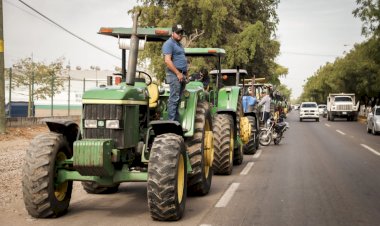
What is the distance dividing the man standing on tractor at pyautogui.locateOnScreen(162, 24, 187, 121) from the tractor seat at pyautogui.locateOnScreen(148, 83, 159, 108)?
22 cm

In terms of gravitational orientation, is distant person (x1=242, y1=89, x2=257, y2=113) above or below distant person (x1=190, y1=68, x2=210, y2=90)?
below

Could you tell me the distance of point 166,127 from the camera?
7.50 meters

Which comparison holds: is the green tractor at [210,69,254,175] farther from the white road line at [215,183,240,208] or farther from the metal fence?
the metal fence

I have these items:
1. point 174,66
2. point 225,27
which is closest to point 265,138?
point 174,66

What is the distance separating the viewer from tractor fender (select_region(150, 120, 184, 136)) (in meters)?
7.28

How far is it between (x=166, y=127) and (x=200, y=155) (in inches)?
42.0

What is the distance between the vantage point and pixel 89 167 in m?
6.57

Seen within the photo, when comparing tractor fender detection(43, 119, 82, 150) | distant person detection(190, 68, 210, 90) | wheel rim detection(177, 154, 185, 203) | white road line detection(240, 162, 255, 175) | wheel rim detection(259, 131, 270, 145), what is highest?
distant person detection(190, 68, 210, 90)

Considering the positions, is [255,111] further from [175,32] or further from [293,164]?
[175,32]

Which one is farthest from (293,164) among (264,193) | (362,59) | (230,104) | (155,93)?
(362,59)

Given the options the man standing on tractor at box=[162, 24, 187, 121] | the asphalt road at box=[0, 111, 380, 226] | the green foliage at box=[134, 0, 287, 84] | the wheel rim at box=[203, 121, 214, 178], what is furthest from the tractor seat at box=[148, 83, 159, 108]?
the green foliage at box=[134, 0, 287, 84]

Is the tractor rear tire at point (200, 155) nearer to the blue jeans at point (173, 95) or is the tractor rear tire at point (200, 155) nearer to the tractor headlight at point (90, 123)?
the blue jeans at point (173, 95)

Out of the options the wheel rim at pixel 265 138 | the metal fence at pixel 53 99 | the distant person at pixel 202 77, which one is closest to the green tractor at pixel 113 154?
the distant person at pixel 202 77

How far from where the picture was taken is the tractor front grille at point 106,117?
6965mm
